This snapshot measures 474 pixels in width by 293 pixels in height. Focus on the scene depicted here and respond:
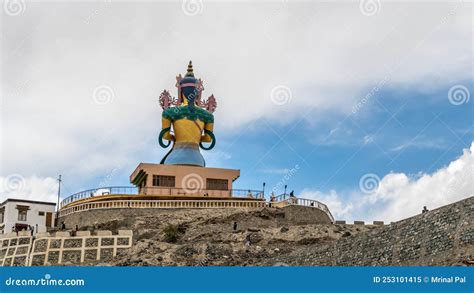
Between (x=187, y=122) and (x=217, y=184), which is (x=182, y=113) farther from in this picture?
(x=217, y=184)

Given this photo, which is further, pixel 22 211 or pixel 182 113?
pixel 182 113

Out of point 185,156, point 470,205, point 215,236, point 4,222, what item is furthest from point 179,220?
point 470,205

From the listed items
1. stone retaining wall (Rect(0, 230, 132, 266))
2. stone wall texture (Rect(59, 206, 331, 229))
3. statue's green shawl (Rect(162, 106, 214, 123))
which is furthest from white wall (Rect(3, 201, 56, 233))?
statue's green shawl (Rect(162, 106, 214, 123))

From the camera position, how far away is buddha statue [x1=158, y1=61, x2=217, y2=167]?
55.2 m

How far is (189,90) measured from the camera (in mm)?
56406

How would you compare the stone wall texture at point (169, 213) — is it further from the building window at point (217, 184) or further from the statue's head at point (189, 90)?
the statue's head at point (189, 90)

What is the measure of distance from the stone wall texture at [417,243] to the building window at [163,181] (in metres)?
23.5

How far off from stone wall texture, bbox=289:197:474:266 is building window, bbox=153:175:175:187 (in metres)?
23.5

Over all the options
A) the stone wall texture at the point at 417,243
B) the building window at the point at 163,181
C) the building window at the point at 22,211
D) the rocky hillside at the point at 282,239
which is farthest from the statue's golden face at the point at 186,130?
the stone wall texture at the point at 417,243

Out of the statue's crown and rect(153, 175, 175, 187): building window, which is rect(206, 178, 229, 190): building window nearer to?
rect(153, 175, 175, 187): building window

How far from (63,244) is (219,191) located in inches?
555

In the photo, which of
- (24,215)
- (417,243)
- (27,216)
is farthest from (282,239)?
(24,215)

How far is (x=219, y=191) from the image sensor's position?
51.8 m

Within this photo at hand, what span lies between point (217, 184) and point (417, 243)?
1128 inches
